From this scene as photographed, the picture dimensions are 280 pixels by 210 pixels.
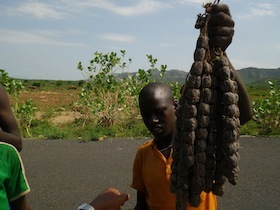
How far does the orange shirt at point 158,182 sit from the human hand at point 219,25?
2.67ft

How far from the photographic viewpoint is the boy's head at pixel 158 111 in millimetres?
2043

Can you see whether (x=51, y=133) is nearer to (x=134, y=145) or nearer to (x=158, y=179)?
(x=134, y=145)

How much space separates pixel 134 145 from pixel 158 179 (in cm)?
620

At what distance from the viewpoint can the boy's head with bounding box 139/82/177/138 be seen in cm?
204

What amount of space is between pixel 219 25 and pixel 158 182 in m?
0.97

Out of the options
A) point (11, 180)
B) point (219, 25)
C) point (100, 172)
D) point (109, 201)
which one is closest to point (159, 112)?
point (109, 201)

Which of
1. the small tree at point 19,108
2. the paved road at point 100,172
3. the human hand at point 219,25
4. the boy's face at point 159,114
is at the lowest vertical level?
the paved road at point 100,172

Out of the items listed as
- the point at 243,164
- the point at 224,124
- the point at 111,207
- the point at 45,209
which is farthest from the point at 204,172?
the point at 243,164

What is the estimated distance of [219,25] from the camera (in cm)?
149

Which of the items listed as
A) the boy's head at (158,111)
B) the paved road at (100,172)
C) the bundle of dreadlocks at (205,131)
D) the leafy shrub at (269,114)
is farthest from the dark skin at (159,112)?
the leafy shrub at (269,114)

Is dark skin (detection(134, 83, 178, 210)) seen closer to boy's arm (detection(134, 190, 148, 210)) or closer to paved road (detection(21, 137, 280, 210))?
boy's arm (detection(134, 190, 148, 210))

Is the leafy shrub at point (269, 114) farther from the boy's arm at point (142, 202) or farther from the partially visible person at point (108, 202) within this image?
the partially visible person at point (108, 202)

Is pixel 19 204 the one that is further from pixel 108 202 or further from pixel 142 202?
pixel 142 202

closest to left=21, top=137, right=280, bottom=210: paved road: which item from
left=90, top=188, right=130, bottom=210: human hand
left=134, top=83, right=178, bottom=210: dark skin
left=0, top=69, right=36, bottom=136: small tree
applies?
left=0, top=69, right=36, bottom=136: small tree
